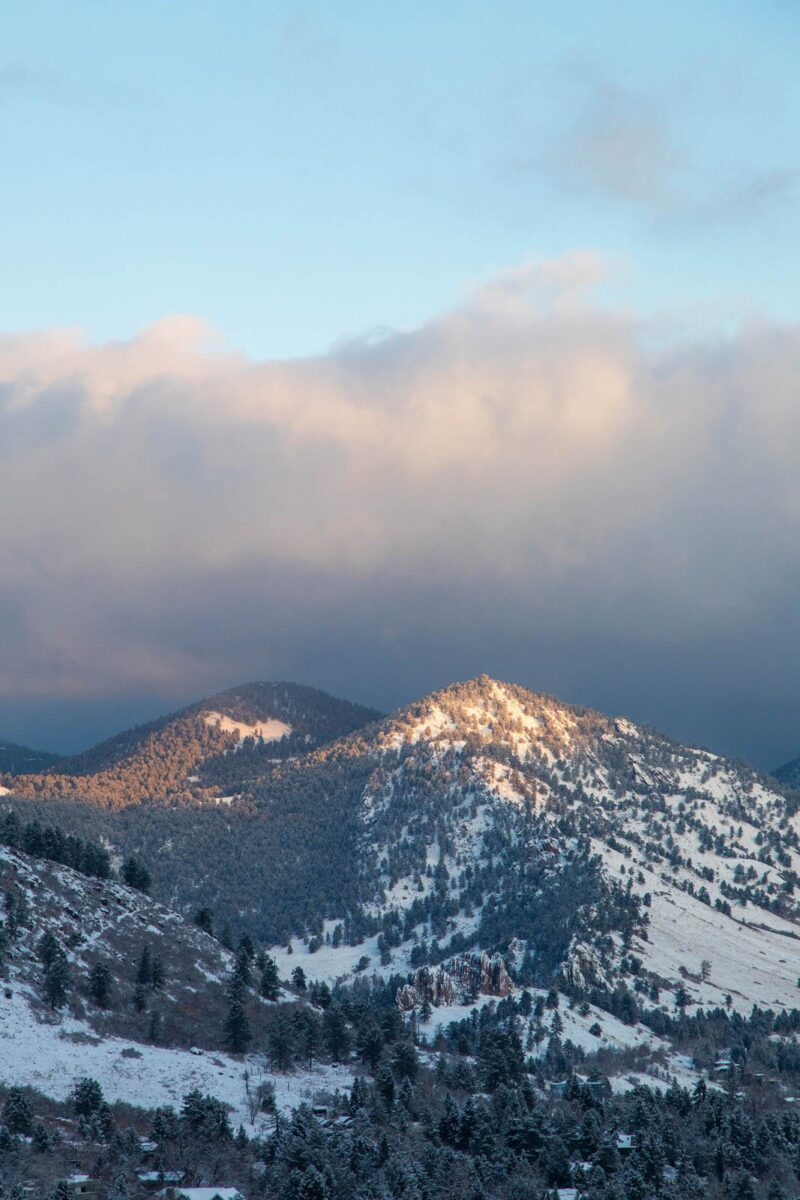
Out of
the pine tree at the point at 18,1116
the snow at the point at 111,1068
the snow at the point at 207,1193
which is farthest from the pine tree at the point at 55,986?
the snow at the point at 207,1193

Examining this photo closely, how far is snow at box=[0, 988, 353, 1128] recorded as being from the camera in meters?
170

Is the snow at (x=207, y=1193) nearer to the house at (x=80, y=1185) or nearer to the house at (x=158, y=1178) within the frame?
the house at (x=158, y=1178)

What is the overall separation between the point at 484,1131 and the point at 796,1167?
1994 inches

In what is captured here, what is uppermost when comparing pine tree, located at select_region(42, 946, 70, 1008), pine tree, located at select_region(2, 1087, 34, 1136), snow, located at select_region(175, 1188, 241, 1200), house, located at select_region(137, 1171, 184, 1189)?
pine tree, located at select_region(42, 946, 70, 1008)

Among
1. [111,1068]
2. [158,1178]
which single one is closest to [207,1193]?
[158,1178]

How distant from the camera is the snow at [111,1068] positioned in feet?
556

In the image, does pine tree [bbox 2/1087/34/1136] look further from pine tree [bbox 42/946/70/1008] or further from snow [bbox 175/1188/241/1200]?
pine tree [bbox 42/946/70/1008]

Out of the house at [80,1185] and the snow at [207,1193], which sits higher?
the house at [80,1185]

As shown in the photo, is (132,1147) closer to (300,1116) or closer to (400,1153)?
(300,1116)

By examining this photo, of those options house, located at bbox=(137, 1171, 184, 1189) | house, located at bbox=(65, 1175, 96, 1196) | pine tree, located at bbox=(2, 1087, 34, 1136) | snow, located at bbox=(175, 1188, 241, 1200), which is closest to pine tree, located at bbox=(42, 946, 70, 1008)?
pine tree, located at bbox=(2, 1087, 34, 1136)

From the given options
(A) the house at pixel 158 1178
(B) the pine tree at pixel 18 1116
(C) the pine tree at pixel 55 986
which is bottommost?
(A) the house at pixel 158 1178

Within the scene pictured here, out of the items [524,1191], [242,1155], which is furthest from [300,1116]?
[524,1191]

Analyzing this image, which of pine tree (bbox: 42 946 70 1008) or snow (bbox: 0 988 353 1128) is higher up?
pine tree (bbox: 42 946 70 1008)

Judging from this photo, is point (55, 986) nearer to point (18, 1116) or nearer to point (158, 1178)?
point (18, 1116)
